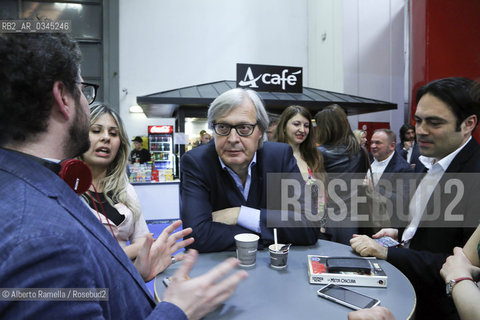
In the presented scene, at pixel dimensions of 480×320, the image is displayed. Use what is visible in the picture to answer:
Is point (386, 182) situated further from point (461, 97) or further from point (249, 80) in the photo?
point (249, 80)

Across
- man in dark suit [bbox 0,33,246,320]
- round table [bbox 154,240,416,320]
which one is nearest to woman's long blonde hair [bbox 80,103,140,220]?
round table [bbox 154,240,416,320]

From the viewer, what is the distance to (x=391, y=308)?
3.37ft

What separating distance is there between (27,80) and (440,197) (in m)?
1.85

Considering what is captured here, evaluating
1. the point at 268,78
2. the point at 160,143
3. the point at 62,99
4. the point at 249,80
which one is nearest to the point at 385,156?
the point at 268,78

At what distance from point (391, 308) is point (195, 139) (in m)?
9.14

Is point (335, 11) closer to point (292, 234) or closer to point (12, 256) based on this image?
point (292, 234)

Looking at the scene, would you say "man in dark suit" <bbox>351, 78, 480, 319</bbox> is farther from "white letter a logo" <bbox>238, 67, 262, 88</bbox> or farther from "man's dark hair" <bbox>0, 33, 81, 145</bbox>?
"white letter a logo" <bbox>238, 67, 262, 88</bbox>

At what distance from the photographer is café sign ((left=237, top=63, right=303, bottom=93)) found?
3.92 meters

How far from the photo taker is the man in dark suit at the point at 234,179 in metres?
1.61

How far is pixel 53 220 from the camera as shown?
2.01 ft

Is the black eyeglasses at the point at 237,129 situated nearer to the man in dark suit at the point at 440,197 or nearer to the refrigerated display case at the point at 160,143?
the man in dark suit at the point at 440,197

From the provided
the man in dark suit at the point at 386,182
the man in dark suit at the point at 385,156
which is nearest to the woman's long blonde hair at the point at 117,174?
the man in dark suit at the point at 386,182

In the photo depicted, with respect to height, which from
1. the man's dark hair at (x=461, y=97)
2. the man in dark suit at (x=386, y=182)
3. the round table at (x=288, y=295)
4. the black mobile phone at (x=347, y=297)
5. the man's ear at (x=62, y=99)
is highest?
the man's dark hair at (x=461, y=97)

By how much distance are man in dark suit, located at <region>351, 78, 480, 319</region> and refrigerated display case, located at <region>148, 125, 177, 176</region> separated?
9068mm
